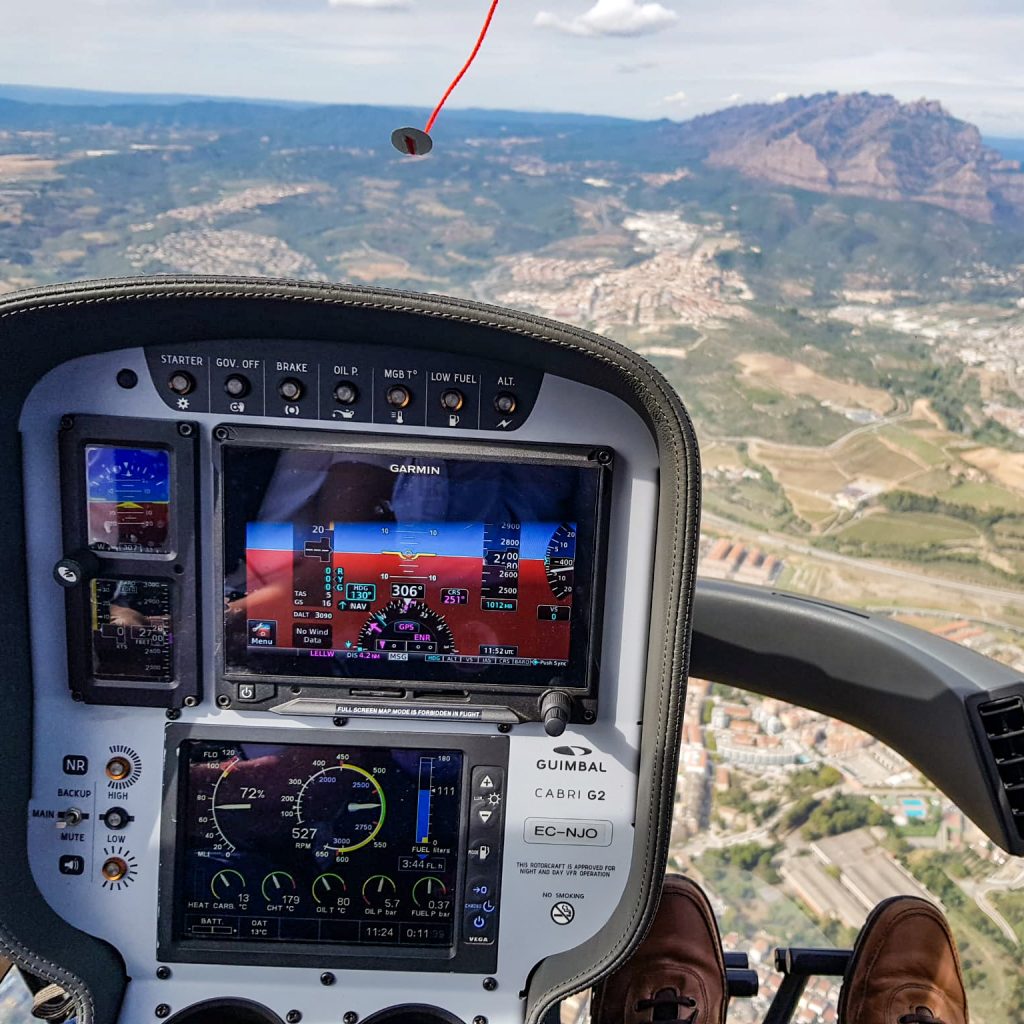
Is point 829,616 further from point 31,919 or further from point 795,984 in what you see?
point 31,919

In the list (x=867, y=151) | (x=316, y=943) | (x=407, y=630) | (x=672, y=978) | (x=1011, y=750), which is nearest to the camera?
(x=407, y=630)

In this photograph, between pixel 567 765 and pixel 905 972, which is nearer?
pixel 567 765

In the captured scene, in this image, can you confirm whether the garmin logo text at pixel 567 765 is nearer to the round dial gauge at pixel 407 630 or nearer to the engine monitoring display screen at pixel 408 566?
the engine monitoring display screen at pixel 408 566

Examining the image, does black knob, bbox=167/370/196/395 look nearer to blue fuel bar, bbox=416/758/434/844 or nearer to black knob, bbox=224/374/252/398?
black knob, bbox=224/374/252/398

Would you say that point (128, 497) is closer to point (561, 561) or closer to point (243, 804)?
point (243, 804)

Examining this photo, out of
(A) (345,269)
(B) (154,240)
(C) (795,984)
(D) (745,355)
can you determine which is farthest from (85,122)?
(C) (795,984)

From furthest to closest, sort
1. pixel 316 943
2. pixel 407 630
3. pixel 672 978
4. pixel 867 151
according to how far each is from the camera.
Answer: pixel 867 151
pixel 672 978
pixel 316 943
pixel 407 630

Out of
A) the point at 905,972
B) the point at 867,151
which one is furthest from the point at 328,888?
the point at 867,151
